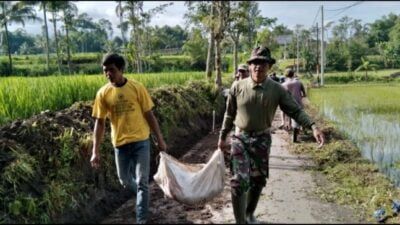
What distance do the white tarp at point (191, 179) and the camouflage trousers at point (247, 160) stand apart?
0.38 meters

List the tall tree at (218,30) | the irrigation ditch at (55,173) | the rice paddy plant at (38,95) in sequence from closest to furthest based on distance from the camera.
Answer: the irrigation ditch at (55,173)
the rice paddy plant at (38,95)
the tall tree at (218,30)

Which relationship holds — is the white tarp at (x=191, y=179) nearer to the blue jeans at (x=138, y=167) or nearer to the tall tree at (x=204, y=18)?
the blue jeans at (x=138, y=167)

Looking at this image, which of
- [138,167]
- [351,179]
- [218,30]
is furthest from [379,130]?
[138,167]

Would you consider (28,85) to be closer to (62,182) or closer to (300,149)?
(62,182)

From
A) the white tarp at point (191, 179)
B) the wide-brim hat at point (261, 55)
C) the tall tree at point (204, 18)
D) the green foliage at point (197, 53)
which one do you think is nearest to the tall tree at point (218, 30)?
the tall tree at point (204, 18)

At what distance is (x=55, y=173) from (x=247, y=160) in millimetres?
2207

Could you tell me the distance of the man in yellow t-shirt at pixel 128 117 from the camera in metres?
4.33

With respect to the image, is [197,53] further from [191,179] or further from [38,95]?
[191,179]

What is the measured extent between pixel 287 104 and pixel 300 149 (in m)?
5.04

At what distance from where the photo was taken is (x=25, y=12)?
2145 centimetres

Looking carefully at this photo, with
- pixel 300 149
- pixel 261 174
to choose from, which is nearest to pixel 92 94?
pixel 300 149

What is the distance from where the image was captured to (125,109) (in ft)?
14.3

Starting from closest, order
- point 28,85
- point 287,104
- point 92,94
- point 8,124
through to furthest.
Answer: point 287,104 < point 8,124 < point 28,85 < point 92,94

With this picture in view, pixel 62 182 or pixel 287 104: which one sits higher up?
pixel 287 104
